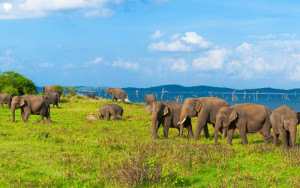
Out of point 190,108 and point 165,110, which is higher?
point 190,108

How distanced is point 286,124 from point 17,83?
46178 millimetres

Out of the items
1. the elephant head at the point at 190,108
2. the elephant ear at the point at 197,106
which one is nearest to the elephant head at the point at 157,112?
the elephant head at the point at 190,108

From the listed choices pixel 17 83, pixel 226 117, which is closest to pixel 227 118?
pixel 226 117

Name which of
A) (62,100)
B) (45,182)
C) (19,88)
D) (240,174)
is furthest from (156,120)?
(19,88)

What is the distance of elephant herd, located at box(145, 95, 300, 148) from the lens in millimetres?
14109

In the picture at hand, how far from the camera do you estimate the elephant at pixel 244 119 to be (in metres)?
15.6

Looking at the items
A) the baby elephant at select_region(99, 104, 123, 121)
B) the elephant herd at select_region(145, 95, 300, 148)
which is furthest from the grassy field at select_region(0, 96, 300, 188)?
the baby elephant at select_region(99, 104, 123, 121)

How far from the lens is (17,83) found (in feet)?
162

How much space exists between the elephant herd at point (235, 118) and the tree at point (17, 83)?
35.2 m

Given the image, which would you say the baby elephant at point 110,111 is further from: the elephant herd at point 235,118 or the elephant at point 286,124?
the elephant at point 286,124

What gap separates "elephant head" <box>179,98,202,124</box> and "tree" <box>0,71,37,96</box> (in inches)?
1428

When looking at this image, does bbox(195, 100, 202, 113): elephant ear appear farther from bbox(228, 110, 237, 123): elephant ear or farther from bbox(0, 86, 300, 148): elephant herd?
bbox(228, 110, 237, 123): elephant ear

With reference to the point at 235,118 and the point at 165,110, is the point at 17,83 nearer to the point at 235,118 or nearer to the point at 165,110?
the point at 165,110

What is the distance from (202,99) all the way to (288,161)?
7245 millimetres
